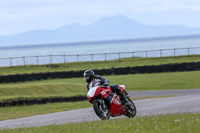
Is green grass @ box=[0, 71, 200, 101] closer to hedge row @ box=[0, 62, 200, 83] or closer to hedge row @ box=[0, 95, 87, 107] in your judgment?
hedge row @ box=[0, 95, 87, 107]

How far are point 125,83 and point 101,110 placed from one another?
25.2 m

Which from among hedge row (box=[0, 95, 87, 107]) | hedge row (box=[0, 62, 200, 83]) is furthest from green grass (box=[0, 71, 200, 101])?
hedge row (box=[0, 62, 200, 83])

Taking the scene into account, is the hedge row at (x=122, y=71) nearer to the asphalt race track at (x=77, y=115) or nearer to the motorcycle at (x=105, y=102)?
the asphalt race track at (x=77, y=115)

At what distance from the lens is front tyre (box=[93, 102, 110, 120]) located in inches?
476

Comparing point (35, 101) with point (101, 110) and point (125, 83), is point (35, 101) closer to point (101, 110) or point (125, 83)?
point (101, 110)

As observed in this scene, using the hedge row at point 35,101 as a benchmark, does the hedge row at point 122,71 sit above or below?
below

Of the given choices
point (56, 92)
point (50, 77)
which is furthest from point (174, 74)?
point (56, 92)

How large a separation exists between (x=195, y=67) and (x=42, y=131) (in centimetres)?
3559

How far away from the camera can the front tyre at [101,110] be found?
12.1m

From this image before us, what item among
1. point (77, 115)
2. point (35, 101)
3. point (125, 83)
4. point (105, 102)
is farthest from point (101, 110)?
point (125, 83)

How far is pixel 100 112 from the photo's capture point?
12180 mm

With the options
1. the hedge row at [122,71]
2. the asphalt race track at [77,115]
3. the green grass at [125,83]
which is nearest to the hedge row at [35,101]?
the green grass at [125,83]

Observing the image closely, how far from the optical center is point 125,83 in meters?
37.4

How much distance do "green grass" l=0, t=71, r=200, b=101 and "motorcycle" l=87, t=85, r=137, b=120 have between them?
1191 centimetres
